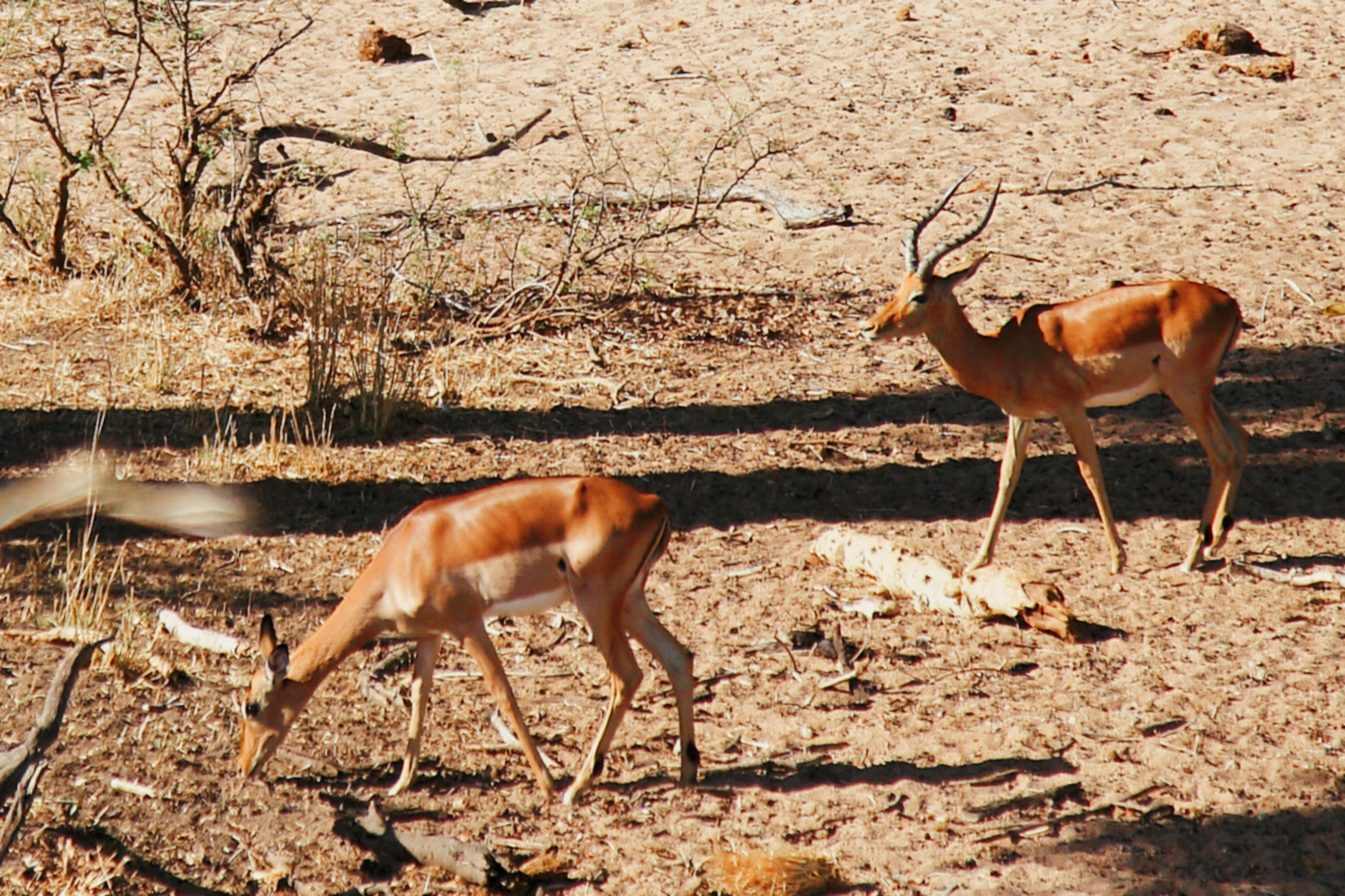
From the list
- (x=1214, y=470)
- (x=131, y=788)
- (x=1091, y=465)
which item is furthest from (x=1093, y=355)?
(x=131, y=788)

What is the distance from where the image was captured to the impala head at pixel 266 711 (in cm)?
530

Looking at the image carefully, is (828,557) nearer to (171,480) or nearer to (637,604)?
(637,604)

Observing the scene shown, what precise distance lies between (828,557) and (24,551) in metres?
4.08

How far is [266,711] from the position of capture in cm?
538

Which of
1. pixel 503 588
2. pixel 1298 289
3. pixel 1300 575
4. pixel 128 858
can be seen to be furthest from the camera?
pixel 1298 289

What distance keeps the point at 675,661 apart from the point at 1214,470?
3.30m

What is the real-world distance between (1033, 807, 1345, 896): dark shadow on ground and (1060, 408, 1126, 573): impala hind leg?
2127 millimetres

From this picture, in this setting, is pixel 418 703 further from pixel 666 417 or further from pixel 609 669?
pixel 666 417

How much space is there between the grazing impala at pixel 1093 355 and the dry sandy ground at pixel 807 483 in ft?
1.35

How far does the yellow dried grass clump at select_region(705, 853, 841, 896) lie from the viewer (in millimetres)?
4871

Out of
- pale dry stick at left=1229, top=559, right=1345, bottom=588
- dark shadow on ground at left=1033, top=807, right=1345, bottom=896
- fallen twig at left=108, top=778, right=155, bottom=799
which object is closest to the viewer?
dark shadow on ground at left=1033, top=807, right=1345, bottom=896

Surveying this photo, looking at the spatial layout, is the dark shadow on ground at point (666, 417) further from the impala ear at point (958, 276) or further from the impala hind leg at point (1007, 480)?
the impala ear at point (958, 276)

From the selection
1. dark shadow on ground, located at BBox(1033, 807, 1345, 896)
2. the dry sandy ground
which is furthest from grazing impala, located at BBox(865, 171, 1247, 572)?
dark shadow on ground, located at BBox(1033, 807, 1345, 896)

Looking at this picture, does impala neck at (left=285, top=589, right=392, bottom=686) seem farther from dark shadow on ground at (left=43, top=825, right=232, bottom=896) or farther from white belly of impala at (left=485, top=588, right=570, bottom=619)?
dark shadow on ground at (left=43, top=825, right=232, bottom=896)
